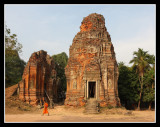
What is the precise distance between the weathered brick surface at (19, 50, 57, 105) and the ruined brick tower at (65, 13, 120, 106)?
473cm

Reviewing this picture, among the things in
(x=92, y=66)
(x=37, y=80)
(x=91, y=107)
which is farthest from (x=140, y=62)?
(x=37, y=80)

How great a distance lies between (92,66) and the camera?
20.6 m

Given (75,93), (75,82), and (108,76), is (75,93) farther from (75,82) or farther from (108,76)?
(108,76)

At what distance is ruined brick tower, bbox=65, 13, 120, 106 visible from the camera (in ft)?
66.6

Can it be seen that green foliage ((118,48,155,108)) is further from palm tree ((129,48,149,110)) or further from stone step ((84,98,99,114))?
stone step ((84,98,99,114))

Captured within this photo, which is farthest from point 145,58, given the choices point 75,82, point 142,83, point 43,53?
point 43,53

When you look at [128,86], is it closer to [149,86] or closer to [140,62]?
[149,86]

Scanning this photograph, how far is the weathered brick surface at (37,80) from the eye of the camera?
23.3 meters

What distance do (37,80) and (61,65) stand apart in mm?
14225

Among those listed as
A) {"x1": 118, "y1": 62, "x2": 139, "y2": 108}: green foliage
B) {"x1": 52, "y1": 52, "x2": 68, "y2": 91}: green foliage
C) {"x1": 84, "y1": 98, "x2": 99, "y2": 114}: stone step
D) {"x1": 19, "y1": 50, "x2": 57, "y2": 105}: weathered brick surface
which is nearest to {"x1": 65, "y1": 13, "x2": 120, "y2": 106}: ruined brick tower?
{"x1": 84, "y1": 98, "x2": 99, "y2": 114}: stone step

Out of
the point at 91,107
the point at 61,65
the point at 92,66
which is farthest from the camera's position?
the point at 61,65

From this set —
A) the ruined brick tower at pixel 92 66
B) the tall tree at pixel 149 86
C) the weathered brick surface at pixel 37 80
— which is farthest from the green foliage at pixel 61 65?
the tall tree at pixel 149 86

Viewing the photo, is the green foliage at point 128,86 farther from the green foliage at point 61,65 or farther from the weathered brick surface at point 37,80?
the green foliage at point 61,65

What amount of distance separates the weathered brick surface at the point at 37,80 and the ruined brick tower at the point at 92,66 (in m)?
4.73
